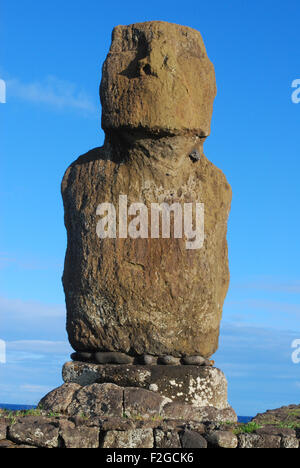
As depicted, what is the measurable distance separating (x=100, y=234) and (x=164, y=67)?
2410 millimetres

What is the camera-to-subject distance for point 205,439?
7.49m

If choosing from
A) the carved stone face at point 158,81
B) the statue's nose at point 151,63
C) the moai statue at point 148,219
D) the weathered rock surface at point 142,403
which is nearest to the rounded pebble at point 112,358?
the moai statue at point 148,219

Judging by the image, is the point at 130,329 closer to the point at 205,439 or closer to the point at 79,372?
the point at 79,372

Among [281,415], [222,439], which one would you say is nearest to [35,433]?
[222,439]

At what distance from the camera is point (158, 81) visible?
9.10 meters

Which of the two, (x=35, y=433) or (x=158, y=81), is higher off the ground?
(x=158, y=81)

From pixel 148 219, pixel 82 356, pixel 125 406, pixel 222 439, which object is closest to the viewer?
pixel 222 439

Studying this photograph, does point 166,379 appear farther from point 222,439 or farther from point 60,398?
point 222,439

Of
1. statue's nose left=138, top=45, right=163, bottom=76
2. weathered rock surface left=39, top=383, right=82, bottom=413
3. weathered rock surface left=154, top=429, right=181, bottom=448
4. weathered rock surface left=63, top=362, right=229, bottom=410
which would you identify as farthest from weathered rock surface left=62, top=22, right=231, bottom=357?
weathered rock surface left=154, top=429, right=181, bottom=448

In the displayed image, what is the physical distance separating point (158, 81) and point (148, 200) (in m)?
1.59

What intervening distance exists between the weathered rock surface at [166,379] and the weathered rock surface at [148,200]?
30 centimetres

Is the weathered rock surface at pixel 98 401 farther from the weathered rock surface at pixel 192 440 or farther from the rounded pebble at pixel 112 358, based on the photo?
the weathered rock surface at pixel 192 440

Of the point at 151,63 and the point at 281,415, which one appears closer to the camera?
the point at 151,63

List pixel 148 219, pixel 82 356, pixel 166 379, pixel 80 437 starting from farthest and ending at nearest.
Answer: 1. pixel 82 356
2. pixel 148 219
3. pixel 166 379
4. pixel 80 437
